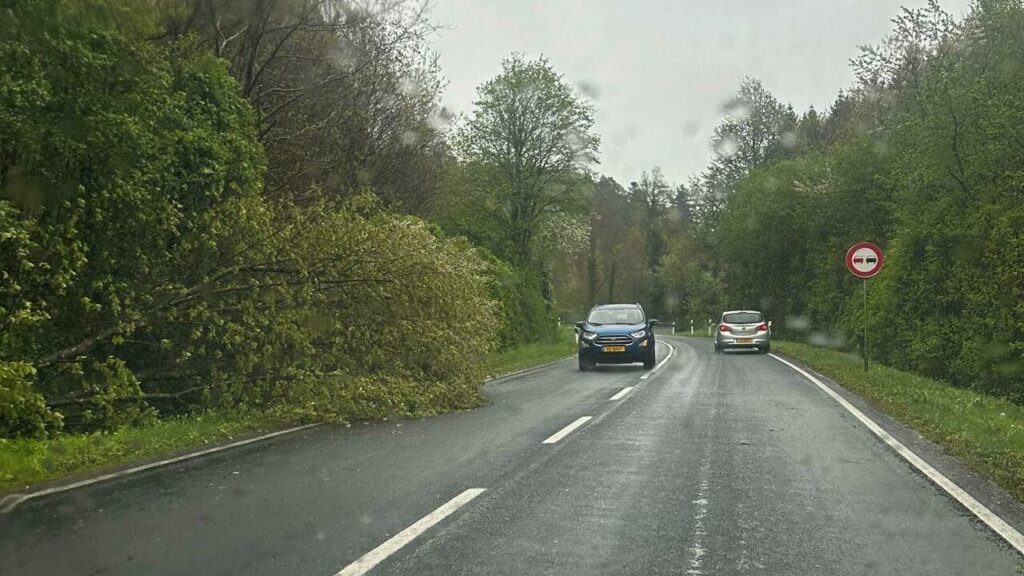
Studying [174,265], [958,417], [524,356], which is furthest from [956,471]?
[524,356]

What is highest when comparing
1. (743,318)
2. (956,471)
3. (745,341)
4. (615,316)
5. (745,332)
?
(615,316)

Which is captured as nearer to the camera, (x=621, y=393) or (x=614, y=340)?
(x=621, y=393)

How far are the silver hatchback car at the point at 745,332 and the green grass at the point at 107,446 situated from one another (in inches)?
915

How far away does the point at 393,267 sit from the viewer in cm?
1304

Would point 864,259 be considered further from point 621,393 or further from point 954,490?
point 954,490

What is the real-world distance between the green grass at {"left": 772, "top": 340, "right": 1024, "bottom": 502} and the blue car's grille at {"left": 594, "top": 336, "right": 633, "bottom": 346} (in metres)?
4.91

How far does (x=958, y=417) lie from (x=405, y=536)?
8.98m

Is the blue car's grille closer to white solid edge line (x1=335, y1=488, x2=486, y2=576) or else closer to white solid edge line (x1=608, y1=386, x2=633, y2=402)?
white solid edge line (x1=608, y1=386, x2=633, y2=402)

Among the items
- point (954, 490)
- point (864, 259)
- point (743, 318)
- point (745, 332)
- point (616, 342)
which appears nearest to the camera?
point (954, 490)

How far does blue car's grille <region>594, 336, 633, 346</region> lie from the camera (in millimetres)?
22109

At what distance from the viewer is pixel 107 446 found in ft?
29.1

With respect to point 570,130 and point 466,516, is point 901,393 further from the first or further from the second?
point 570,130

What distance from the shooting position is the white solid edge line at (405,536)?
192 inches

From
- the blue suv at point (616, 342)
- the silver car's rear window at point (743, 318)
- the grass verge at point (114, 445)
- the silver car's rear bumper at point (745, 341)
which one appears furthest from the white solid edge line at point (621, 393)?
the silver car's rear window at point (743, 318)
